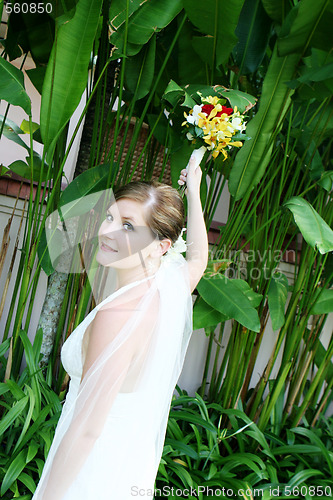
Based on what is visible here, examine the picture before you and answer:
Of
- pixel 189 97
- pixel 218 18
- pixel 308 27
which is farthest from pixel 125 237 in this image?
pixel 308 27

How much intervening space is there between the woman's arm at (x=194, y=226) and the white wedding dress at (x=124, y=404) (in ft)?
0.68

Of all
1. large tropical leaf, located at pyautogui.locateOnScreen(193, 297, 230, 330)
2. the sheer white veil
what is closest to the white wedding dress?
the sheer white veil

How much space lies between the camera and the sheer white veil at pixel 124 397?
102 centimetres

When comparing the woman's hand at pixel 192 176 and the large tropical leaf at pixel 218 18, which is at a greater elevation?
the large tropical leaf at pixel 218 18

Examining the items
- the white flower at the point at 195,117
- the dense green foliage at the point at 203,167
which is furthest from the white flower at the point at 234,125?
the dense green foliage at the point at 203,167

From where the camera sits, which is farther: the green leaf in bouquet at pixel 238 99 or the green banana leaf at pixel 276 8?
the green banana leaf at pixel 276 8

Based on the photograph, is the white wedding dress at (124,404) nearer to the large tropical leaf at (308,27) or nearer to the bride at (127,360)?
the bride at (127,360)

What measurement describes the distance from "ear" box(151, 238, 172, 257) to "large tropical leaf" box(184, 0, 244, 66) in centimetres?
118

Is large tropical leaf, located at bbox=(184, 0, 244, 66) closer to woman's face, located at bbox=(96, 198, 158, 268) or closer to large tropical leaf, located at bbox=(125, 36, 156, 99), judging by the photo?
large tropical leaf, located at bbox=(125, 36, 156, 99)

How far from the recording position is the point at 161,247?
130 centimetres

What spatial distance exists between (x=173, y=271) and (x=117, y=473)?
56 cm

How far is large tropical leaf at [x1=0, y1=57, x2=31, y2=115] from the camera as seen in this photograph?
69.7 inches

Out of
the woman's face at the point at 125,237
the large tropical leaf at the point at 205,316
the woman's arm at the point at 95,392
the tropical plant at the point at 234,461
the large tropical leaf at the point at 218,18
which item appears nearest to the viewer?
the woman's arm at the point at 95,392

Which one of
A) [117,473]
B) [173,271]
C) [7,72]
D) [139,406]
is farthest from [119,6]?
[117,473]
